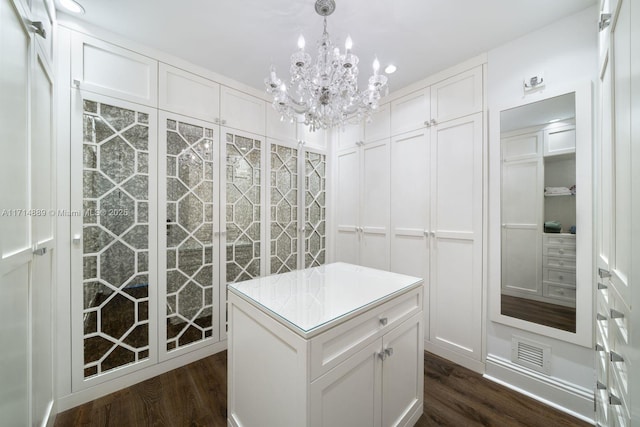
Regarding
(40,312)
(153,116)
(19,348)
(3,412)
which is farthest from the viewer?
(153,116)

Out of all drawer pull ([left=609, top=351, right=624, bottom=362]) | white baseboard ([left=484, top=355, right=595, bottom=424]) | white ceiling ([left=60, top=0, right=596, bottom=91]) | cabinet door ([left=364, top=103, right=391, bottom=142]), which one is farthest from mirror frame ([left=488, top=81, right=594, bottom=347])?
cabinet door ([left=364, top=103, right=391, bottom=142])

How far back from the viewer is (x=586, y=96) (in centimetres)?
161

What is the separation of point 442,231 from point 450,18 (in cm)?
169

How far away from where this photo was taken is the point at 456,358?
2.20m

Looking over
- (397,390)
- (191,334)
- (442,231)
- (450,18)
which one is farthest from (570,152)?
(191,334)

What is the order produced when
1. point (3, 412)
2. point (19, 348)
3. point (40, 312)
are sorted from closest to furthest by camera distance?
point (3, 412) → point (19, 348) → point (40, 312)

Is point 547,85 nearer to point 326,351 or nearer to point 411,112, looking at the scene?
point 411,112

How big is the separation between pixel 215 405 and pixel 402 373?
1.33 meters

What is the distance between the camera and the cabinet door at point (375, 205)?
9.09ft

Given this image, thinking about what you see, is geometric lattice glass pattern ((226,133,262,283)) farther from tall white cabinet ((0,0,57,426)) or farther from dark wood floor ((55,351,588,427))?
tall white cabinet ((0,0,57,426))

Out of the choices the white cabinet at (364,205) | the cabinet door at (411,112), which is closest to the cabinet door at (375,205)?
the white cabinet at (364,205)

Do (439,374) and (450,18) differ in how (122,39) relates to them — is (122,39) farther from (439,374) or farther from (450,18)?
(439,374)

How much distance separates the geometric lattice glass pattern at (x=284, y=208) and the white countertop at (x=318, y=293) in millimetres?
1188

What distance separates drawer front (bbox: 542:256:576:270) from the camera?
169 cm
